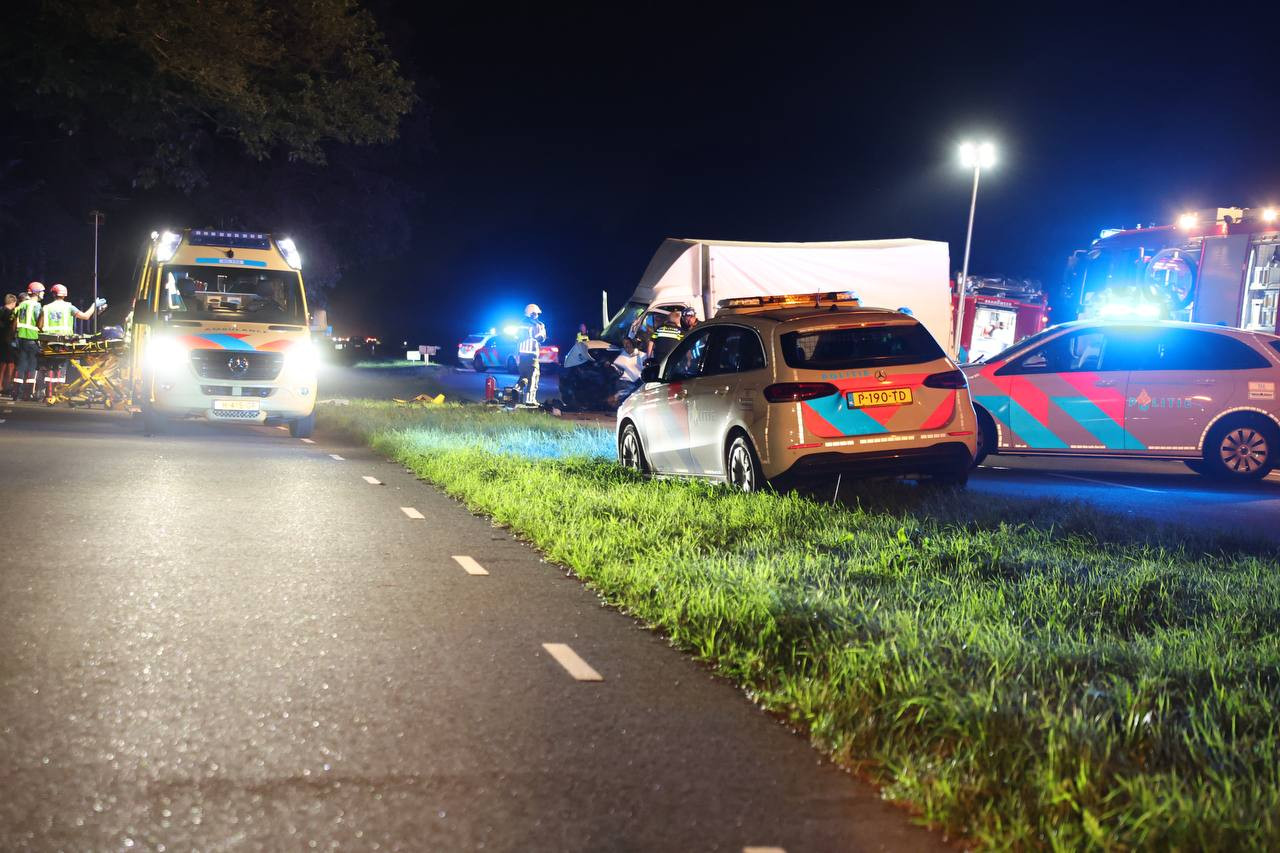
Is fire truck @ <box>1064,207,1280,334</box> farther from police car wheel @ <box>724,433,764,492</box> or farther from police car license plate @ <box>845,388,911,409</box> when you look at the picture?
police car wheel @ <box>724,433,764,492</box>

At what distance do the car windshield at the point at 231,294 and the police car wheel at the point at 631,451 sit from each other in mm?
6505

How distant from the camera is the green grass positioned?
14.6 feet

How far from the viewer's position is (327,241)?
49.9 metres

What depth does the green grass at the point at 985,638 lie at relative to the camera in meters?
4.45

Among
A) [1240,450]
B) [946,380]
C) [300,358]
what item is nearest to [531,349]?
[300,358]

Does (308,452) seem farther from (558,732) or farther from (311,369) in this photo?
(558,732)

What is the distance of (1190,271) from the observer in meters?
22.7

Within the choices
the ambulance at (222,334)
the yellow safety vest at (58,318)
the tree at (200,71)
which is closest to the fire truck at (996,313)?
the tree at (200,71)

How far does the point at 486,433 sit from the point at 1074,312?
37.6 ft

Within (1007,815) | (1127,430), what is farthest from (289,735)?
(1127,430)

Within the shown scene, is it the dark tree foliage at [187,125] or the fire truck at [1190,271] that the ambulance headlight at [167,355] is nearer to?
the dark tree foliage at [187,125]

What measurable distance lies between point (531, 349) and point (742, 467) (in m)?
15.4

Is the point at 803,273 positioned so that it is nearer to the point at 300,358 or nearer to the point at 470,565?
the point at 300,358

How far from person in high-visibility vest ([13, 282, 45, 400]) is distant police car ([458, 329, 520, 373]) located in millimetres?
15916
